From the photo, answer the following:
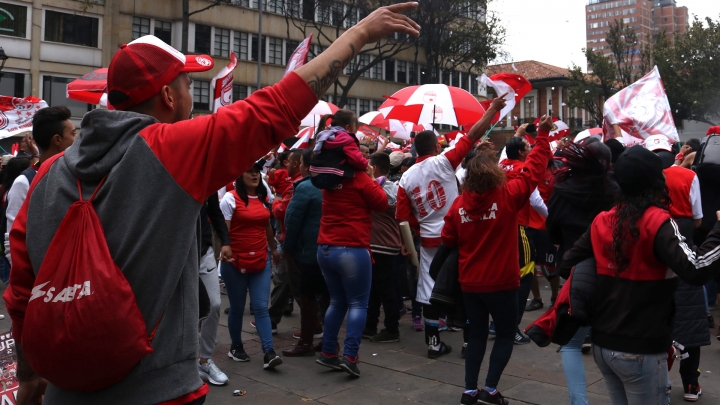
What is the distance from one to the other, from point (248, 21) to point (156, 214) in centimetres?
4051

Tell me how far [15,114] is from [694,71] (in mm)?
42791

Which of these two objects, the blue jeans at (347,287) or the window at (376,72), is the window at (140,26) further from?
the blue jeans at (347,287)

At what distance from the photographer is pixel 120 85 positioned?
83.2 inches

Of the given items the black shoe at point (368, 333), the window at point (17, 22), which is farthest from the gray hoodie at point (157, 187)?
the window at point (17, 22)

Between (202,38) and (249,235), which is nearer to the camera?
(249,235)

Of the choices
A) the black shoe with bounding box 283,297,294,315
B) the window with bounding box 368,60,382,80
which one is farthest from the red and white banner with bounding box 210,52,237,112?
the window with bounding box 368,60,382,80

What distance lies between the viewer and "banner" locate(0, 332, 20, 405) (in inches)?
186

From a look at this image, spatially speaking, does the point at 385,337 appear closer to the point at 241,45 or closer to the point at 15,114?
the point at 15,114

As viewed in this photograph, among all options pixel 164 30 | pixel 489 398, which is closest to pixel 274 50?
pixel 164 30

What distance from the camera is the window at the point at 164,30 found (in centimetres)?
3706

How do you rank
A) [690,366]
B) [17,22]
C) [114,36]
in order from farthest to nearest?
[114,36], [17,22], [690,366]

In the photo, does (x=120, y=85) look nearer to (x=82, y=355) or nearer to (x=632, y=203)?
(x=82, y=355)

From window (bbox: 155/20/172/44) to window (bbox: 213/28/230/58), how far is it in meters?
2.70

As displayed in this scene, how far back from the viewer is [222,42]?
39.7 metres
